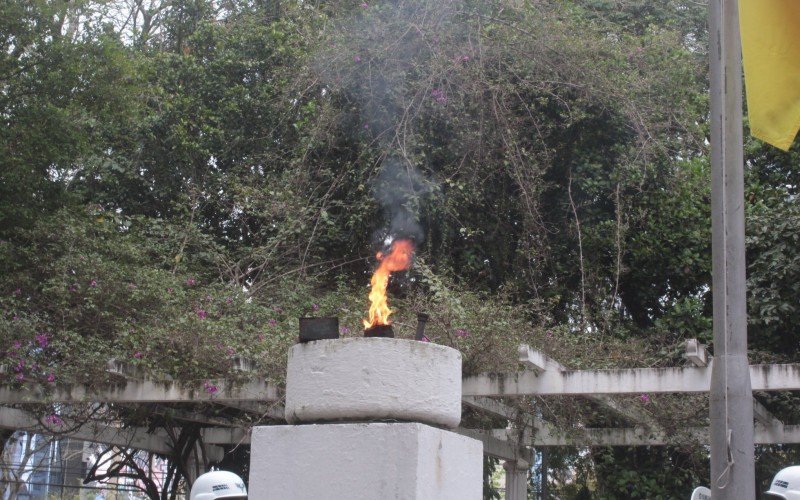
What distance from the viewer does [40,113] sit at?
10617mm

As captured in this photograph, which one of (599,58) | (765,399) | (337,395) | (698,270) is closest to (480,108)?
(599,58)

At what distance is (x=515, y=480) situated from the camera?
36.9 feet

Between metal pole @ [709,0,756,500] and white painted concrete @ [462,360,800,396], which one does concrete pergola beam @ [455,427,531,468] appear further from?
metal pole @ [709,0,756,500]

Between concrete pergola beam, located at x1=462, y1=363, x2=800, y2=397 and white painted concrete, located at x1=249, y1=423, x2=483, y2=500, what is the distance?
4.15m

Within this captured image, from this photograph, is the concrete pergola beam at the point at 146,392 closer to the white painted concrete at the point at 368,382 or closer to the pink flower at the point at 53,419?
the pink flower at the point at 53,419

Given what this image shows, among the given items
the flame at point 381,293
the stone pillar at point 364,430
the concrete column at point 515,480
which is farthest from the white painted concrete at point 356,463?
the concrete column at point 515,480

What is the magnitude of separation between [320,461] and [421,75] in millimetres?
8899

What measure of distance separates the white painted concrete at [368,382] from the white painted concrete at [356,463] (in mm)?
88

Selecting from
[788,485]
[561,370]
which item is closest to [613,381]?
[561,370]

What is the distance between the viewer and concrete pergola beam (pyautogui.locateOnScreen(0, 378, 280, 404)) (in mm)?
8758

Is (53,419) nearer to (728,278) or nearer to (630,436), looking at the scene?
(630,436)

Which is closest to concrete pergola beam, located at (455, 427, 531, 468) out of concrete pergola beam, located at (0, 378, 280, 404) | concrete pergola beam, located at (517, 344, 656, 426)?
concrete pergola beam, located at (517, 344, 656, 426)

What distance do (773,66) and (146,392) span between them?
240 inches

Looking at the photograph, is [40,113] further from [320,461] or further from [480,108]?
[320,461]
